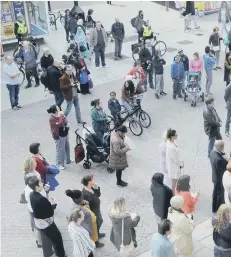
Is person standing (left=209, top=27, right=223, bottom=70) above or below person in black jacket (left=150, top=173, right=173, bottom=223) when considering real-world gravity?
above

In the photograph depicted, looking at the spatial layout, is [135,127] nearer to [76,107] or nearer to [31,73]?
[76,107]

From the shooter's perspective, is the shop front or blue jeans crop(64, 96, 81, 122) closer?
blue jeans crop(64, 96, 81, 122)

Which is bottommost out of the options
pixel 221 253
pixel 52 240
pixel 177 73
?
pixel 52 240

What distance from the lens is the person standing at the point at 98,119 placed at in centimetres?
1162

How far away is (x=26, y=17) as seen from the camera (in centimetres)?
2117

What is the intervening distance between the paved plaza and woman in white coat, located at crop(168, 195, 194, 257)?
1081 mm

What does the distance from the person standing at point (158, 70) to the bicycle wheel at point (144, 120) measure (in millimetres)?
1966

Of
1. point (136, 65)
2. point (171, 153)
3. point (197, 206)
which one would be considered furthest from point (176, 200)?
point (136, 65)

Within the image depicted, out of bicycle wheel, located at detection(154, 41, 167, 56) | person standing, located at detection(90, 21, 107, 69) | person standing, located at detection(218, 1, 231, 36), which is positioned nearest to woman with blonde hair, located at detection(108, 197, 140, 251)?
person standing, located at detection(90, 21, 107, 69)

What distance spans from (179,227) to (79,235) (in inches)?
57.1

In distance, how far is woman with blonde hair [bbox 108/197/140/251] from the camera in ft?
25.3

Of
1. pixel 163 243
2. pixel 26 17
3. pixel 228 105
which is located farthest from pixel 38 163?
pixel 26 17

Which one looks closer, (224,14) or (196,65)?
(196,65)

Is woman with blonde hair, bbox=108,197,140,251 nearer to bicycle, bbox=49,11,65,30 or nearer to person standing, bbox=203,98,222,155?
person standing, bbox=203,98,222,155
